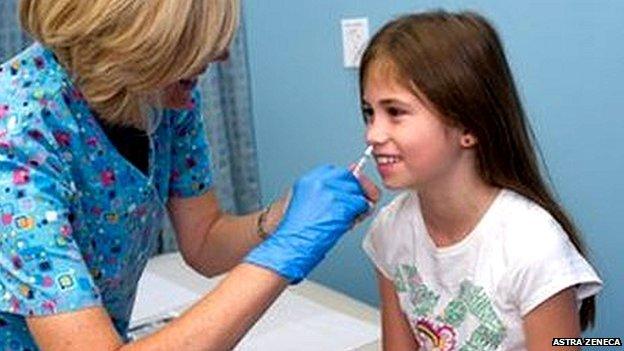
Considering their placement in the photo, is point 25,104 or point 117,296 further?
point 117,296

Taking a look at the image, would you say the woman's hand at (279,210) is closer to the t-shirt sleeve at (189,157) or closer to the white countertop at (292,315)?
the t-shirt sleeve at (189,157)

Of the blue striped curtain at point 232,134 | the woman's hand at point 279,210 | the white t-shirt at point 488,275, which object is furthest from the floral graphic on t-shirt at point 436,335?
the blue striped curtain at point 232,134

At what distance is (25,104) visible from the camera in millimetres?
903

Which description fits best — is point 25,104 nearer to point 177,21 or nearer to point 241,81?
point 177,21

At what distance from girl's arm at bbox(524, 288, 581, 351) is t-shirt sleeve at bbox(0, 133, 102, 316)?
0.58 meters

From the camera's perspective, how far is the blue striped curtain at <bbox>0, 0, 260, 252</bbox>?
2.06 meters

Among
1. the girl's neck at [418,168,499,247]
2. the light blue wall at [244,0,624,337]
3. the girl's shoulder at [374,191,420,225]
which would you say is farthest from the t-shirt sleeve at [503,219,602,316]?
the light blue wall at [244,0,624,337]

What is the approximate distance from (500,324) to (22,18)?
76cm

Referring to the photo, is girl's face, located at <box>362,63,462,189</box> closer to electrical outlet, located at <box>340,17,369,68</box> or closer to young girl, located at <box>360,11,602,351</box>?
young girl, located at <box>360,11,602,351</box>

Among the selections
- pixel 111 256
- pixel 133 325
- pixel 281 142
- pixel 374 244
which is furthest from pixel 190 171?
pixel 281 142

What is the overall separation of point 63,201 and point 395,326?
0.59 m

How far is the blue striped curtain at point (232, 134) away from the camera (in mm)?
2062

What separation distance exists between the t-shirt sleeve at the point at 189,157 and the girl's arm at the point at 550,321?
20.8 inches

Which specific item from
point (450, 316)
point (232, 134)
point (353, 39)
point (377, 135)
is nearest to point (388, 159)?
point (377, 135)
